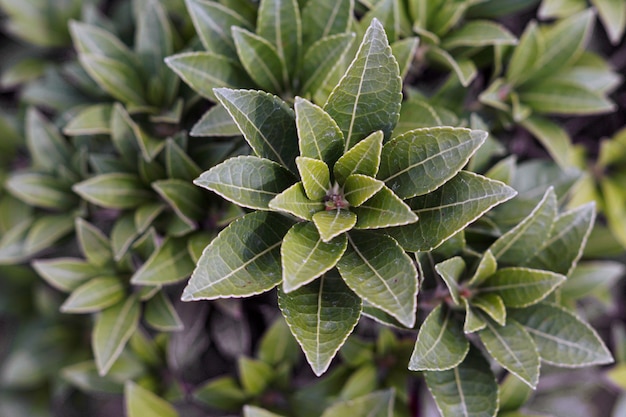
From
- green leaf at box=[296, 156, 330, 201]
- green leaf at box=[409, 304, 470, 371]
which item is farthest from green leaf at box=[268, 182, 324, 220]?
green leaf at box=[409, 304, 470, 371]

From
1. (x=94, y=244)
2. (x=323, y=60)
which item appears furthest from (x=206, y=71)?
(x=94, y=244)

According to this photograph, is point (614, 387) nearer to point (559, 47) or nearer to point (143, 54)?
point (559, 47)

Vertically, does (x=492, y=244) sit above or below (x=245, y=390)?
above

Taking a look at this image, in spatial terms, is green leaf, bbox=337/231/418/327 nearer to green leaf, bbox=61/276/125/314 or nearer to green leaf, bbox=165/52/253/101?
green leaf, bbox=165/52/253/101

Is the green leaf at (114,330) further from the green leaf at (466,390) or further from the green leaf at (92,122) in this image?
the green leaf at (466,390)

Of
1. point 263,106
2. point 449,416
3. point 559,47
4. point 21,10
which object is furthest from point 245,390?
point 21,10

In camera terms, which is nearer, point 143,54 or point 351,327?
point 351,327
